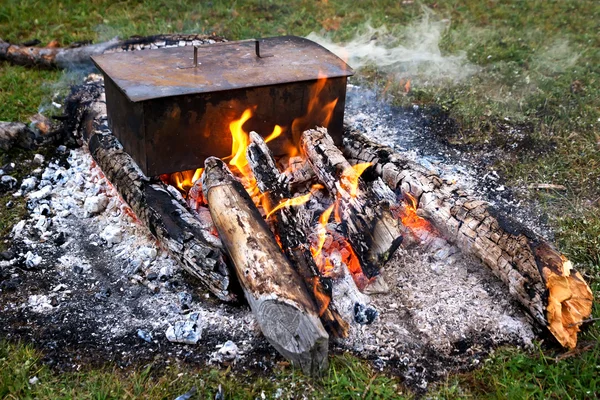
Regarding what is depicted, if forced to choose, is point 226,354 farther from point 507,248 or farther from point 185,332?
point 507,248

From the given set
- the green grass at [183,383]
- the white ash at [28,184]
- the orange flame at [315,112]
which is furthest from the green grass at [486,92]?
the orange flame at [315,112]

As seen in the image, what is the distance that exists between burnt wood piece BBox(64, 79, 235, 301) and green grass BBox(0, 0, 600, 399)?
1.97 ft

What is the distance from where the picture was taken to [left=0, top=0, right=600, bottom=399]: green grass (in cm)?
297

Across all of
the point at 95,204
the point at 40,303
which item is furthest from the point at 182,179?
the point at 40,303

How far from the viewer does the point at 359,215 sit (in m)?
3.53

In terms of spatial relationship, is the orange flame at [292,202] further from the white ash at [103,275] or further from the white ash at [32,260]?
the white ash at [32,260]

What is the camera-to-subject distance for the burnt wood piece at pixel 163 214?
11.2 feet

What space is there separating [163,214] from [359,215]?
127 centimetres

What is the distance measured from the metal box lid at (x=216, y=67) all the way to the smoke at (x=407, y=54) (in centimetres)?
225

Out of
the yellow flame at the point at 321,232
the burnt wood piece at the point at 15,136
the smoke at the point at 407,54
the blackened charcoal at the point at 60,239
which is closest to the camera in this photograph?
the yellow flame at the point at 321,232

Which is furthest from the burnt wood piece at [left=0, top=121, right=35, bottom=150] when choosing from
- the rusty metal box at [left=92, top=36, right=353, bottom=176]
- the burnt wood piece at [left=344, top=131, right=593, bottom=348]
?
the burnt wood piece at [left=344, top=131, right=593, bottom=348]

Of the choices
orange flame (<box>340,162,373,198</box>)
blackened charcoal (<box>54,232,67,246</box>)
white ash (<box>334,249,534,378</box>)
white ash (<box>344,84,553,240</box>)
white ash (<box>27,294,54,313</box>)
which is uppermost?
orange flame (<box>340,162,373,198</box>)

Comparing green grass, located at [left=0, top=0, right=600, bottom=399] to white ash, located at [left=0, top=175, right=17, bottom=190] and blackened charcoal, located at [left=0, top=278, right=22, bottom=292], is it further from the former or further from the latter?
blackened charcoal, located at [left=0, top=278, right=22, bottom=292]

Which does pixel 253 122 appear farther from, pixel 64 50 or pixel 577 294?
pixel 64 50
